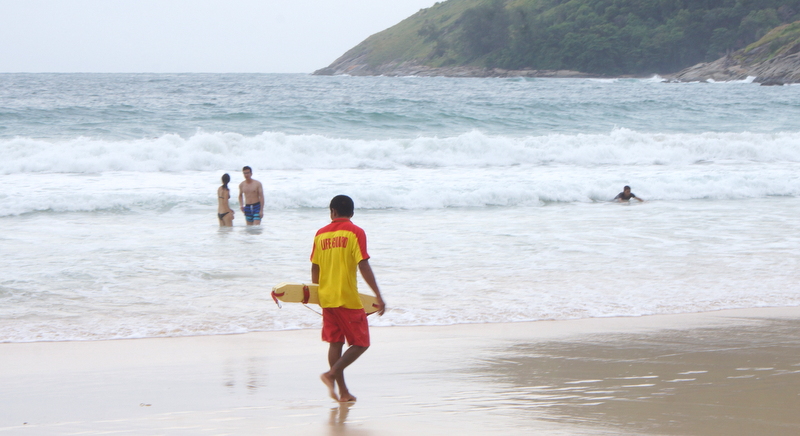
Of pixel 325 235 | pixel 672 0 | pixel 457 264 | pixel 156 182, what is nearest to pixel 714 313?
pixel 457 264

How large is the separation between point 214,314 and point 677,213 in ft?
32.7

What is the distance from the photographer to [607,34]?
363ft

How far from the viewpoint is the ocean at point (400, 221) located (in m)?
7.16

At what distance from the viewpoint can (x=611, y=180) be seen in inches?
675

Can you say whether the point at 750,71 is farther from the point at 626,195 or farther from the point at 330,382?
the point at 330,382

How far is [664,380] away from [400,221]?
8.42 m

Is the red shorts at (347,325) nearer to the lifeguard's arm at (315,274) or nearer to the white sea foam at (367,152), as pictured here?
the lifeguard's arm at (315,274)

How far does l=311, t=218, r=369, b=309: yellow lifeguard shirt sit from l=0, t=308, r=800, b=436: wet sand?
2.10ft

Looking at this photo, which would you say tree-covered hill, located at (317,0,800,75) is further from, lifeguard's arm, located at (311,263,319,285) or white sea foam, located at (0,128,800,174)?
lifeguard's arm, located at (311,263,319,285)

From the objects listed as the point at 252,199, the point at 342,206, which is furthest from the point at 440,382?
the point at 252,199

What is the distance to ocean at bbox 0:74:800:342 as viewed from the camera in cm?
716

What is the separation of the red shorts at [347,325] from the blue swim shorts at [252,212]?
789cm

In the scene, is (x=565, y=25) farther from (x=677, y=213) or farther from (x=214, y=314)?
(x=214, y=314)

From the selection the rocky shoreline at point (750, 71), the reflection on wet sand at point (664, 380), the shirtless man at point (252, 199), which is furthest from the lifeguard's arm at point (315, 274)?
the rocky shoreline at point (750, 71)
